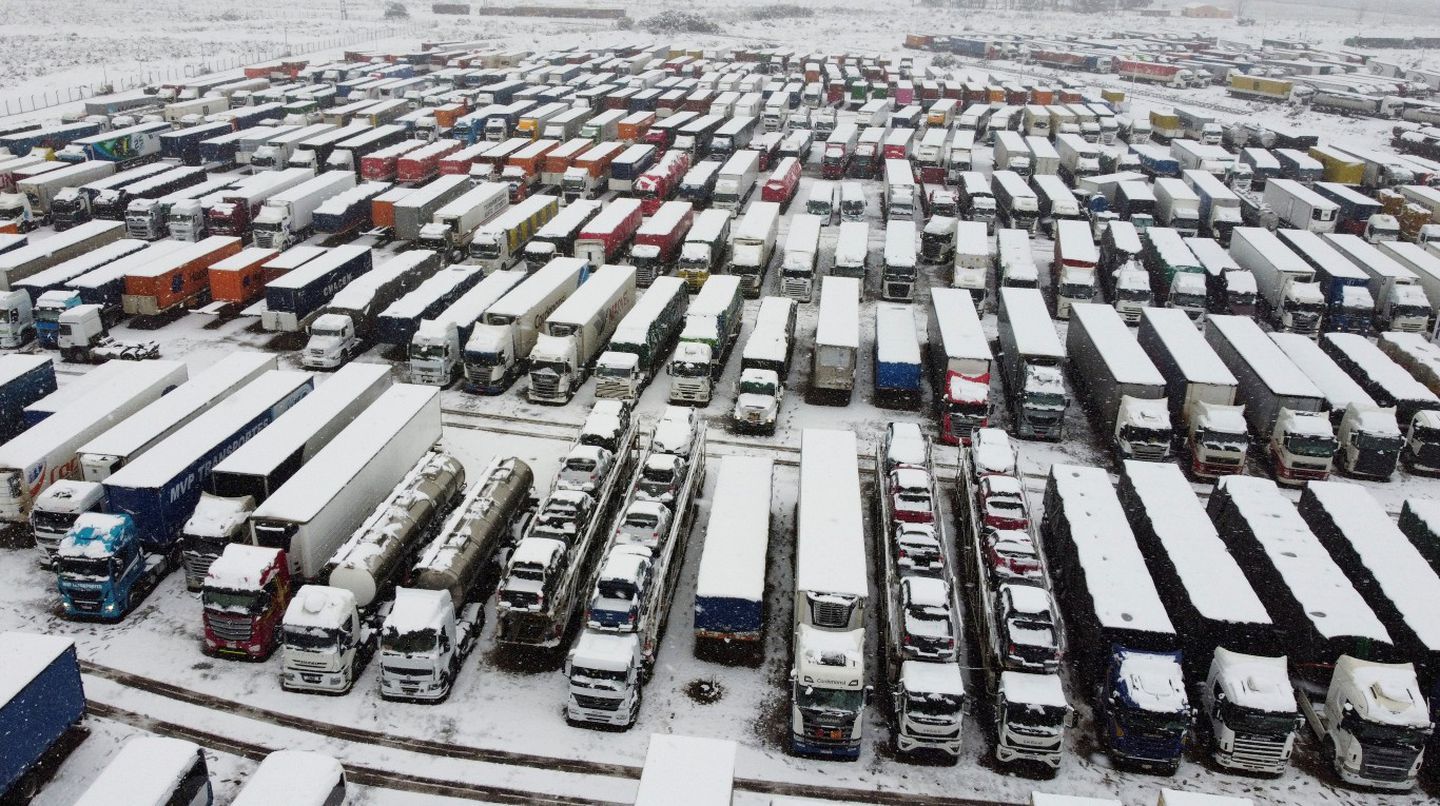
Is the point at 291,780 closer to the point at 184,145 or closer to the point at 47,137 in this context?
the point at 184,145

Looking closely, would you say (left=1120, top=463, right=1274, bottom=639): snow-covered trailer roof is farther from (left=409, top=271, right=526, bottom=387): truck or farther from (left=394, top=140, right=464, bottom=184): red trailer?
(left=394, top=140, right=464, bottom=184): red trailer

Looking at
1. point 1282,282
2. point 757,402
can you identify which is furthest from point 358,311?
point 1282,282

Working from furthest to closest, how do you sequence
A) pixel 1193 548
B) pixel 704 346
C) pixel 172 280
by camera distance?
pixel 172 280 → pixel 704 346 → pixel 1193 548

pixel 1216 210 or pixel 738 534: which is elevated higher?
pixel 1216 210

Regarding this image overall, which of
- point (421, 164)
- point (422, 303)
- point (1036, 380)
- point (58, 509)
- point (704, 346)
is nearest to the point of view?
point (58, 509)

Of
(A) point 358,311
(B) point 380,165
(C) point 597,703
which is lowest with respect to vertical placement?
(C) point 597,703

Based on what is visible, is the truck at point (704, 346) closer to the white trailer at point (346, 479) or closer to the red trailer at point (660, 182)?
the white trailer at point (346, 479)

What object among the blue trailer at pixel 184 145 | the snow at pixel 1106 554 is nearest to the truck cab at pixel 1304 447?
the snow at pixel 1106 554
